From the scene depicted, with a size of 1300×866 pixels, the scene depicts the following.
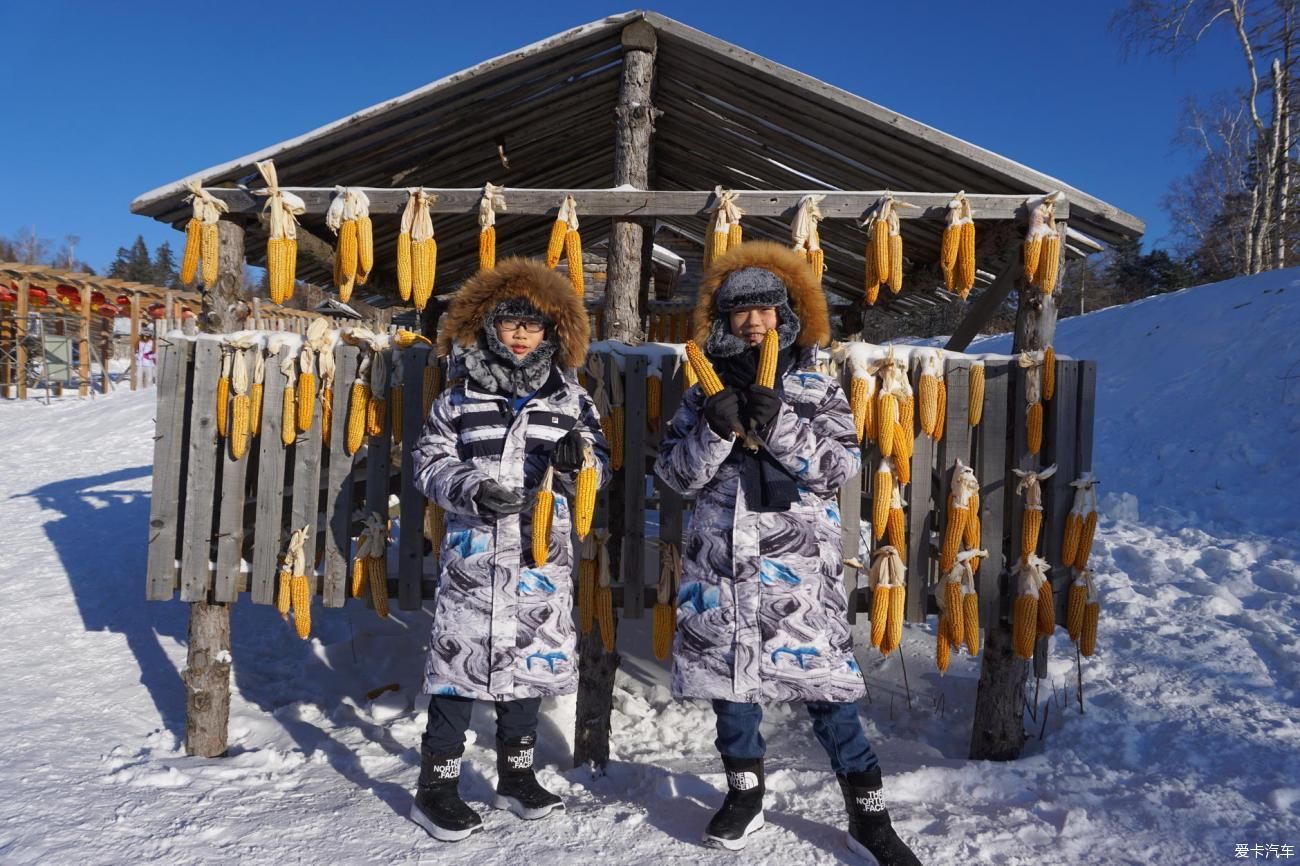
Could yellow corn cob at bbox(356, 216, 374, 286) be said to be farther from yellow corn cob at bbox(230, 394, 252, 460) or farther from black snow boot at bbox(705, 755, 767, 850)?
black snow boot at bbox(705, 755, 767, 850)

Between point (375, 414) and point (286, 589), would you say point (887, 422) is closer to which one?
point (375, 414)

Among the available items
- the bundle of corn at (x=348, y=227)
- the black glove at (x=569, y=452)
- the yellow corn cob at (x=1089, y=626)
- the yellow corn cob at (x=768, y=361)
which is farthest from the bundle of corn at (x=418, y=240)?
the yellow corn cob at (x=1089, y=626)

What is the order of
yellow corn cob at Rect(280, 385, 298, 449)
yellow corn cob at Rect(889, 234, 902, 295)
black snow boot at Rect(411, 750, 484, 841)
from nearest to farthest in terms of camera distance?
black snow boot at Rect(411, 750, 484, 841) < yellow corn cob at Rect(889, 234, 902, 295) < yellow corn cob at Rect(280, 385, 298, 449)

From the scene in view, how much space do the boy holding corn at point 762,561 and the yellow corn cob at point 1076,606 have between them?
78.1 inches

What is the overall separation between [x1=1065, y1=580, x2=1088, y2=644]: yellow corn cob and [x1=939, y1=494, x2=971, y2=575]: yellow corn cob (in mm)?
776

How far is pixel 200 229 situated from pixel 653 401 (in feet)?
9.46

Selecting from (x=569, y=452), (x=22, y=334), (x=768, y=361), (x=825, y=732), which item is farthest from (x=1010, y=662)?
(x=22, y=334)

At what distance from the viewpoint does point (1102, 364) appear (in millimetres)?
14273

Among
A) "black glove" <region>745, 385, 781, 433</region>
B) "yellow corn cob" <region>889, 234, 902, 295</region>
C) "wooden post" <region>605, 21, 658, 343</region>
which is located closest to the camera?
"black glove" <region>745, 385, 781, 433</region>

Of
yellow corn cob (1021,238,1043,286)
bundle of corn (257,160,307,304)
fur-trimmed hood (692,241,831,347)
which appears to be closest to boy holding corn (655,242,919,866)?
fur-trimmed hood (692,241,831,347)

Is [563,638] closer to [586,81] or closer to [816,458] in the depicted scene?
[816,458]

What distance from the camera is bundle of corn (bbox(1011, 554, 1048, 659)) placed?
405cm

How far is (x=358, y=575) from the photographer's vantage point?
4.17m

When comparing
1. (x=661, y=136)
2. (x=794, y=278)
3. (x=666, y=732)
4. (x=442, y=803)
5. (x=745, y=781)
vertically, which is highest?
(x=661, y=136)
